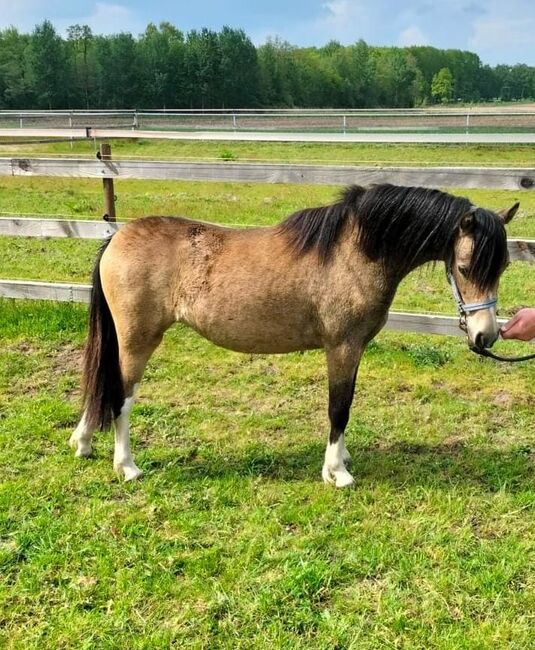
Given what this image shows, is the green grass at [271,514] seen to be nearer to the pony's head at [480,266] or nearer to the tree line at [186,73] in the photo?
the pony's head at [480,266]

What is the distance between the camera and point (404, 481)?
354cm

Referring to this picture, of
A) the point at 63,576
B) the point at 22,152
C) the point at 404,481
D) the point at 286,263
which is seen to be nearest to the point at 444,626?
the point at 404,481

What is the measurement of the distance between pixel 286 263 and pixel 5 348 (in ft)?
10.6

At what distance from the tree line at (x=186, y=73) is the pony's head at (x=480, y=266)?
62892mm

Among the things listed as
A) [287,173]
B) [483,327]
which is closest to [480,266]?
[483,327]

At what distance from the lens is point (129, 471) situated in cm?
355

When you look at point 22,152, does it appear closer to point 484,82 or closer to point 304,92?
point 304,92

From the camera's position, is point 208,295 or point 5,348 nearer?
point 208,295

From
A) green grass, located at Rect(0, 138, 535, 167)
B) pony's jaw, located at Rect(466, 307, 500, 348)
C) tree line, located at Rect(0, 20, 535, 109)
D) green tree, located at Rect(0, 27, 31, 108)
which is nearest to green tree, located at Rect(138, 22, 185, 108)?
tree line, located at Rect(0, 20, 535, 109)

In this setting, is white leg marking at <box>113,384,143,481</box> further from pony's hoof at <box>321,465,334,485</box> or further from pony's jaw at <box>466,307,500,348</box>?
pony's jaw at <box>466,307,500,348</box>

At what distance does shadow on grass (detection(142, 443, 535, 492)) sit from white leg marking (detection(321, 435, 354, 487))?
117 mm

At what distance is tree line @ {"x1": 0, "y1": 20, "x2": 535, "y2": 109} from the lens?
58.9 metres

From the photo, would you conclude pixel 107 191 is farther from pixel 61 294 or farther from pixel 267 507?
pixel 267 507

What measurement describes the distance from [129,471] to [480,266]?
2.33 m
